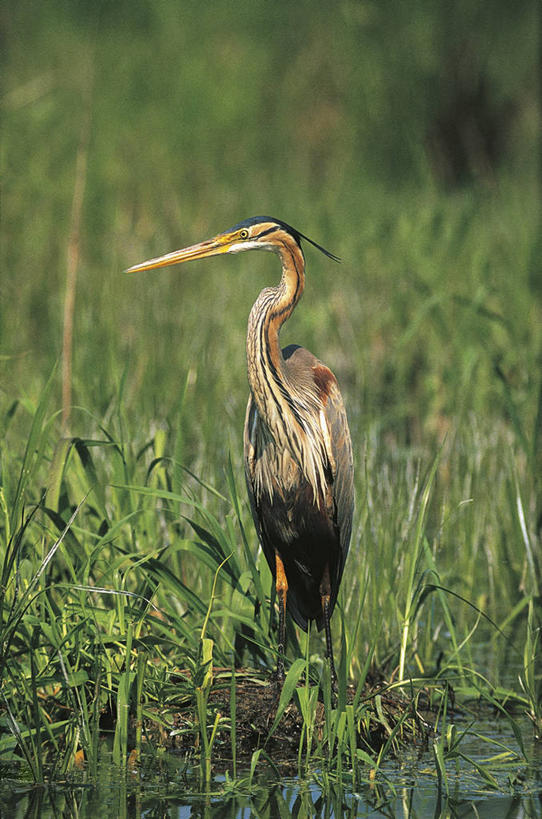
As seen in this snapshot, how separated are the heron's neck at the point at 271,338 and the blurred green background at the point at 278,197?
0.49 meters

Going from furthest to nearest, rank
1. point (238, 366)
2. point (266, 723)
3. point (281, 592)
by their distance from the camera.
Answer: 1. point (238, 366)
2. point (281, 592)
3. point (266, 723)

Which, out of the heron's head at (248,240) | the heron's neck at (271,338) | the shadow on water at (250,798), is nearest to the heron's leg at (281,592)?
the heron's neck at (271,338)

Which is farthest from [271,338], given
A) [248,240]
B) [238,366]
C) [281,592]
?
[238,366]

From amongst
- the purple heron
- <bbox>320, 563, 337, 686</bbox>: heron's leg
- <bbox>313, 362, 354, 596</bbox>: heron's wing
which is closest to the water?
the purple heron

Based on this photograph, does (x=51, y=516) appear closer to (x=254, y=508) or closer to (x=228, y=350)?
(x=254, y=508)

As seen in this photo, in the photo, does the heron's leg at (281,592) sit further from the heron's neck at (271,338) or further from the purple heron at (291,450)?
the heron's neck at (271,338)

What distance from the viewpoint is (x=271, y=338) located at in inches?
147

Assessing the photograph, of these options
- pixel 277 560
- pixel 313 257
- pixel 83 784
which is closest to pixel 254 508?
pixel 277 560

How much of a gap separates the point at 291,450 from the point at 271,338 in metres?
0.38

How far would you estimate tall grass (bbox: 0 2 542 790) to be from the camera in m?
3.62

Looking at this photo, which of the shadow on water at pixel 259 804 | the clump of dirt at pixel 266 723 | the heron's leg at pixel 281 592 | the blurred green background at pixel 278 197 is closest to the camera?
the shadow on water at pixel 259 804

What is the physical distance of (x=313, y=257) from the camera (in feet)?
30.4

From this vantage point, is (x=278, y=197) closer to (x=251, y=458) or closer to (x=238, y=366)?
(x=238, y=366)

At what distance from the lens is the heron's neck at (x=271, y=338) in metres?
3.73
